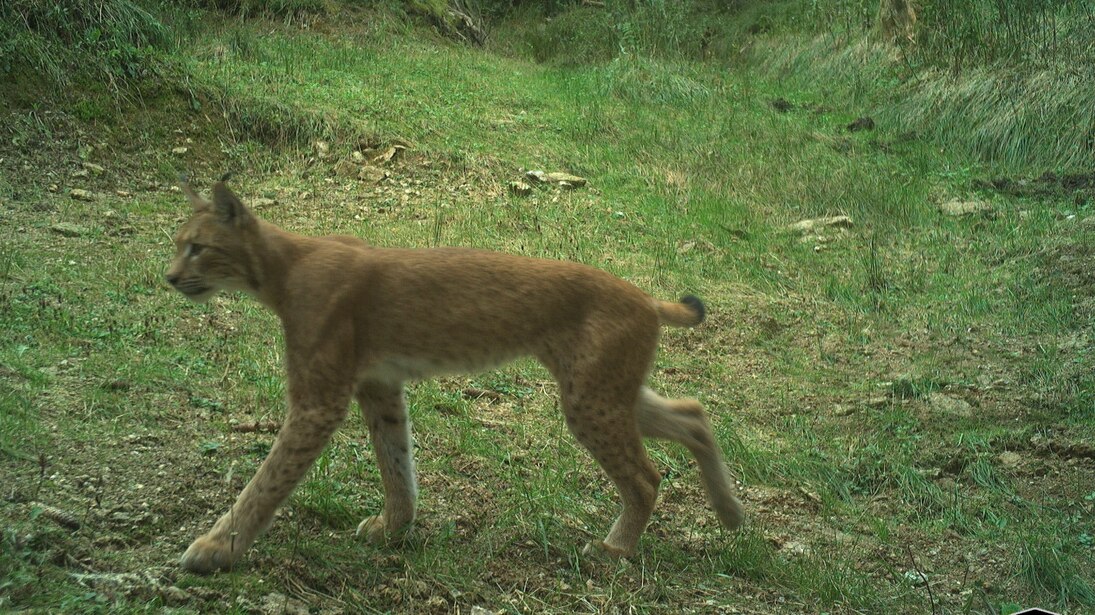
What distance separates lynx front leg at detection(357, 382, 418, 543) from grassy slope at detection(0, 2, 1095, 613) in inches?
6.7

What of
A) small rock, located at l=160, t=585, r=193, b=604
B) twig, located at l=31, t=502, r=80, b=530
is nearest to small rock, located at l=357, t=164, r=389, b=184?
twig, located at l=31, t=502, r=80, b=530

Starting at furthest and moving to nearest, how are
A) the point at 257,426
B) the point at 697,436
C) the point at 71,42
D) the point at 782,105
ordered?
1. the point at 782,105
2. the point at 71,42
3. the point at 257,426
4. the point at 697,436

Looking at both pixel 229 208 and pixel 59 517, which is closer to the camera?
pixel 59 517

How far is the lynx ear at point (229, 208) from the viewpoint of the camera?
471 cm

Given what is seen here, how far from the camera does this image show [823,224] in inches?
397

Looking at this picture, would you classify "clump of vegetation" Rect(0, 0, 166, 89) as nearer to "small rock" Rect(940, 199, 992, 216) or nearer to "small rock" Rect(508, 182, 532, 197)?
"small rock" Rect(508, 182, 532, 197)

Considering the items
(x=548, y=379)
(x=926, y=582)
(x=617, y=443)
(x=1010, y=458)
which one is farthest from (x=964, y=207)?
(x=617, y=443)

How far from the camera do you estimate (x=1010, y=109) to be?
462 inches

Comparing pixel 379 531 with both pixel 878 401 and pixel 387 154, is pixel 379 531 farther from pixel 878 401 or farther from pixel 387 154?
pixel 387 154

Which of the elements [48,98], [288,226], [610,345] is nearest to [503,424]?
[610,345]

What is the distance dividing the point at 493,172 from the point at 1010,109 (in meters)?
5.69

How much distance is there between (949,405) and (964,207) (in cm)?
415

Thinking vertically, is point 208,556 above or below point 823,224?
above

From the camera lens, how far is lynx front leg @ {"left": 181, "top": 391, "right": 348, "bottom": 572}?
414 cm
